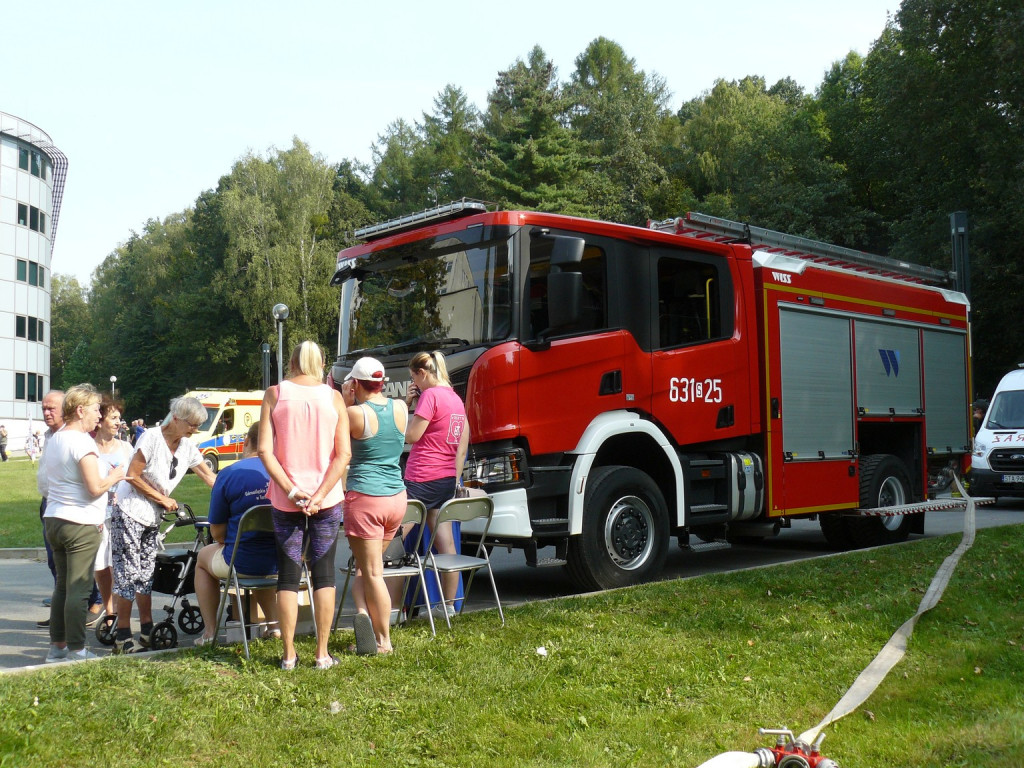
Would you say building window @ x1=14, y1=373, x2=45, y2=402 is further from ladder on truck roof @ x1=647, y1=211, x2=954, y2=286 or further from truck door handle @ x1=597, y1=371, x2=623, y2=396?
truck door handle @ x1=597, y1=371, x2=623, y2=396

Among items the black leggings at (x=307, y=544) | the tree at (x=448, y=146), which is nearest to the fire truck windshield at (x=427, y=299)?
the black leggings at (x=307, y=544)

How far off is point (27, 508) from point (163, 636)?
14100mm

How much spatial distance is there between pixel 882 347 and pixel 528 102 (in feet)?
115

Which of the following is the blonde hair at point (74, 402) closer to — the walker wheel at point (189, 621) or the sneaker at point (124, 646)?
the sneaker at point (124, 646)

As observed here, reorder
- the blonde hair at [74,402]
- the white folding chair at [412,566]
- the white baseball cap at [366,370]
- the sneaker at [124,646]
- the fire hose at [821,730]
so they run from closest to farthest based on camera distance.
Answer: the fire hose at [821,730] → the white baseball cap at [366,370] → the blonde hair at [74,402] → the white folding chair at [412,566] → the sneaker at [124,646]

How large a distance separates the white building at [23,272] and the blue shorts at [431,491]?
53.9 metres

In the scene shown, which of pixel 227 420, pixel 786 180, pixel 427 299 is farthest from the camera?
pixel 786 180

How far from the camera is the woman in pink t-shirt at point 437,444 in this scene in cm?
733

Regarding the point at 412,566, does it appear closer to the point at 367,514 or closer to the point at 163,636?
the point at 367,514

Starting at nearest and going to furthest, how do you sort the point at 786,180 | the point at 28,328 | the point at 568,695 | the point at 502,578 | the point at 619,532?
the point at 568,695 → the point at 619,532 → the point at 502,578 → the point at 786,180 → the point at 28,328

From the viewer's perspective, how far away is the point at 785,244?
1130 centimetres

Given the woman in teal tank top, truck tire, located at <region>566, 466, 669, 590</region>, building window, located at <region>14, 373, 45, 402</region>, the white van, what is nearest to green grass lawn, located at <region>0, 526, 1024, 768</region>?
the woman in teal tank top

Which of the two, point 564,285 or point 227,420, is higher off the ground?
point 564,285

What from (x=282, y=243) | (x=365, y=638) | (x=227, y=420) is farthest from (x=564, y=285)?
(x=282, y=243)
